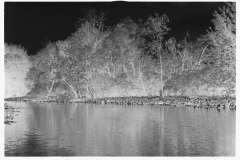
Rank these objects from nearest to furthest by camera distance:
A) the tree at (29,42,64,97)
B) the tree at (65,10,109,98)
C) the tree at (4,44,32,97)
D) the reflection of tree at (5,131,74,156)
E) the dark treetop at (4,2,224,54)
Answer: the reflection of tree at (5,131,74,156)
the tree at (65,10,109,98)
the tree at (29,42,64,97)
the dark treetop at (4,2,224,54)
the tree at (4,44,32,97)

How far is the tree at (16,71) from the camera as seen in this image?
79188 mm

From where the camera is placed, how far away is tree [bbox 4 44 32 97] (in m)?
79.2

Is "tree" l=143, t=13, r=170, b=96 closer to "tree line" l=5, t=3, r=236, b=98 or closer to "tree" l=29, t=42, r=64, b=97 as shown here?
"tree line" l=5, t=3, r=236, b=98

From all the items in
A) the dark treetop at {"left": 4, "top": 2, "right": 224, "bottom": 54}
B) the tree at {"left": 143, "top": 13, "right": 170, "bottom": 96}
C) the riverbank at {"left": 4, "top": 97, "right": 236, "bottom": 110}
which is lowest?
the riverbank at {"left": 4, "top": 97, "right": 236, "bottom": 110}

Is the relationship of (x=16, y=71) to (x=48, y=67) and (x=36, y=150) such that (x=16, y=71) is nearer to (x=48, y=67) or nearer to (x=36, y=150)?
(x=48, y=67)

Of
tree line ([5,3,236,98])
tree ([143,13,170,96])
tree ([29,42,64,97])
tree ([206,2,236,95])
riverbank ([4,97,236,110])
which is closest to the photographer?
tree ([206,2,236,95])

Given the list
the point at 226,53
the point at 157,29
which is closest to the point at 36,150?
the point at 226,53

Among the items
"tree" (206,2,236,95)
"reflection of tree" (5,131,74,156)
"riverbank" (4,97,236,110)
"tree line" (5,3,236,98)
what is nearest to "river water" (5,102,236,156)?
"reflection of tree" (5,131,74,156)

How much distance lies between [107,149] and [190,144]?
4.50 meters

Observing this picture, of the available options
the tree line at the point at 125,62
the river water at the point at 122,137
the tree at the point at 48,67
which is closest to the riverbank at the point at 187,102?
the tree line at the point at 125,62

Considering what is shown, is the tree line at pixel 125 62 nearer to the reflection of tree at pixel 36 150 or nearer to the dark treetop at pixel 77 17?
the dark treetop at pixel 77 17

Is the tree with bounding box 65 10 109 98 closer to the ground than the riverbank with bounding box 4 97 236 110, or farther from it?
farther from it

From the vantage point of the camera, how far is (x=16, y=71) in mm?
81125

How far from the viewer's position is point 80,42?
211 feet
